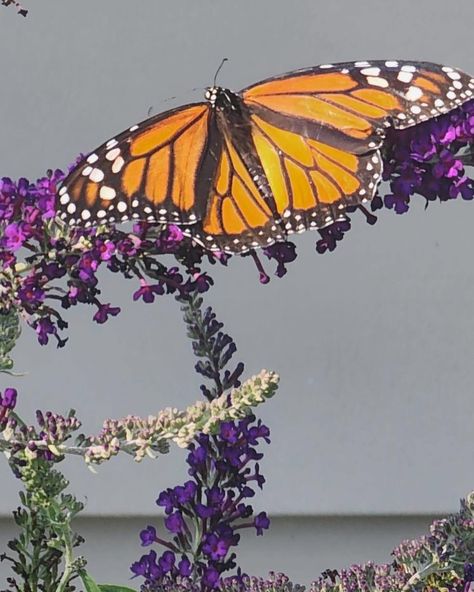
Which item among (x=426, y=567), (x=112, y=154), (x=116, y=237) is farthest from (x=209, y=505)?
(x=112, y=154)

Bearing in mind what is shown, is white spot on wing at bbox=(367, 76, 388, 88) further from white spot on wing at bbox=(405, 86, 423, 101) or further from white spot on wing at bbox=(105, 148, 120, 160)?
white spot on wing at bbox=(105, 148, 120, 160)

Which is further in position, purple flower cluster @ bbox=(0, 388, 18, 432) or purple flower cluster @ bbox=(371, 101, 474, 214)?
purple flower cluster @ bbox=(371, 101, 474, 214)

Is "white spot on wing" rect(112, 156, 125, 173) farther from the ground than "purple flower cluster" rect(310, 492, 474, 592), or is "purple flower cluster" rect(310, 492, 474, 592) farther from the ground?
"white spot on wing" rect(112, 156, 125, 173)

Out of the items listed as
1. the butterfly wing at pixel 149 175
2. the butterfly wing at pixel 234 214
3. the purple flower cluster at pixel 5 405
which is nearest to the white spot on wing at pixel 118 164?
the butterfly wing at pixel 149 175

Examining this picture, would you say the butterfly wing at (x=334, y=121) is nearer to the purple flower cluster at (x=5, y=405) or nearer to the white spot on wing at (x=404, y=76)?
the white spot on wing at (x=404, y=76)

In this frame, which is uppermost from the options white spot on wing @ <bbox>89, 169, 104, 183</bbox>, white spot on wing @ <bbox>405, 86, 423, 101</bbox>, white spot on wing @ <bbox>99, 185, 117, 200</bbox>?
white spot on wing @ <bbox>405, 86, 423, 101</bbox>

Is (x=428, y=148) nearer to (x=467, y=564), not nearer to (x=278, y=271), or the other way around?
(x=278, y=271)

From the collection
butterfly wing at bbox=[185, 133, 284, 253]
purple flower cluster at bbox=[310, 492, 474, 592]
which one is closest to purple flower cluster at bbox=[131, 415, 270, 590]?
purple flower cluster at bbox=[310, 492, 474, 592]
